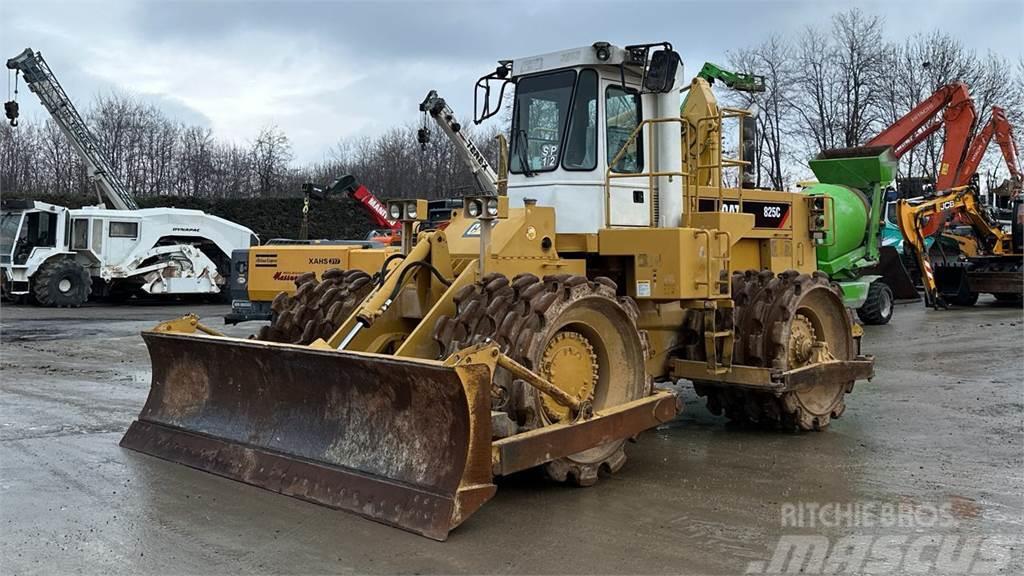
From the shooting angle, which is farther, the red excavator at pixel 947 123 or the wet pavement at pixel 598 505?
the red excavator at pixel 947 123

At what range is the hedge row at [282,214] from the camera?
108ft

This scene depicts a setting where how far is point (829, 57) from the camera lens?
113 feet

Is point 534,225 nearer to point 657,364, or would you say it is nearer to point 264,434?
point 657,364

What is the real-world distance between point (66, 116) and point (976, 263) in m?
26.0

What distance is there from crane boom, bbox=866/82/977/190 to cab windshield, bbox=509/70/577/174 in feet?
50.0

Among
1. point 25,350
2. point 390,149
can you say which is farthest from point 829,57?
point 25,350

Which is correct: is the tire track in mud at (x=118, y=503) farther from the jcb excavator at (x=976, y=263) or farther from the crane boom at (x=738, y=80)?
the jcb excavator at (x=976, y=263)

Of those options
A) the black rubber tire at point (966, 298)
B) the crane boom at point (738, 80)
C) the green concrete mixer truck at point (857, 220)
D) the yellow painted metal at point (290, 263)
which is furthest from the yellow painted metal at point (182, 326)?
the black rubber tire at point (966, 298)

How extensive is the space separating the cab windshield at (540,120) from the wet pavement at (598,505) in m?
2.46

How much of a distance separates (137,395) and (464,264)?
4.86m

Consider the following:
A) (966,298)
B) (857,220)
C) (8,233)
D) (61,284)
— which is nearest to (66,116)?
(8,233)

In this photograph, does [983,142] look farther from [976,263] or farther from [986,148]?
[976,263]

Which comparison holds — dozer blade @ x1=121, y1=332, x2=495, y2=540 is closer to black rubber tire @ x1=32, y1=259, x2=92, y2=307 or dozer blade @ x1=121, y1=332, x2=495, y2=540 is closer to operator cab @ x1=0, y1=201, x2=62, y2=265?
black rubber tire @ x1=32, y1=259, x2=92, y2=307

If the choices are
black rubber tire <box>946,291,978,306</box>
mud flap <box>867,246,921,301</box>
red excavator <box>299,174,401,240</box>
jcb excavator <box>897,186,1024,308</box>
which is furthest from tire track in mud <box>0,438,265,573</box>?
black rubber tire <box>946,291,978,306</box>
